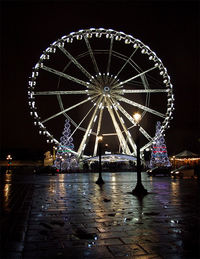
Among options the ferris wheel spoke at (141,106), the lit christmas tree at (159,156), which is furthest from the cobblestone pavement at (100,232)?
the lit christmas tree at (159,156)

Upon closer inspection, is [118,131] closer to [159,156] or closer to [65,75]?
[65,75]

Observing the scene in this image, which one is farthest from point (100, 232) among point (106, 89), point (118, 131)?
point (118, 131)

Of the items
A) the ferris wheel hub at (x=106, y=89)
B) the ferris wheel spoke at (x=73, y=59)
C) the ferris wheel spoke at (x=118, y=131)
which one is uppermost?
the ferris wheel spoke at (x=73, y=59)

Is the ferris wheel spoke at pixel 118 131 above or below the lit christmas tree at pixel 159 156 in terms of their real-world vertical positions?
above

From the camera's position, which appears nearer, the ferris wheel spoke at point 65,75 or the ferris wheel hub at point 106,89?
the ferris wheel spoke at point 65,75

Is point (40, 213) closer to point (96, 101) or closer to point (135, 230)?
point (135, 230)

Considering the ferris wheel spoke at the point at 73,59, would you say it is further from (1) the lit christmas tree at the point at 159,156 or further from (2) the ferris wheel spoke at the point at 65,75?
(1) the lit christmas tree at the point at 159,156

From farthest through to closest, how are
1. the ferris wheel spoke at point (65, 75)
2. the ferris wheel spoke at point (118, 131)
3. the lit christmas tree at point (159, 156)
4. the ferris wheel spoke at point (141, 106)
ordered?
the lit christmas tree at point (159, 156) → the ferris wheel spoke at point (118, 131) → the ferris wheel spoke at point (141, 106) → the ferris wheel spoke at point (65, 75)

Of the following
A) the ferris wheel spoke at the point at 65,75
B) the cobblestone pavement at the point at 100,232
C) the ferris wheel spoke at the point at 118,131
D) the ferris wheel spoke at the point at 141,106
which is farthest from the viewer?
the ferris wheel spoke at the point at 118,131

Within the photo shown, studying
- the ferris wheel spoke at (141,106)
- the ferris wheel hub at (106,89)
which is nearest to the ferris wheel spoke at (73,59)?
the ferris wheel hub at (106,89)

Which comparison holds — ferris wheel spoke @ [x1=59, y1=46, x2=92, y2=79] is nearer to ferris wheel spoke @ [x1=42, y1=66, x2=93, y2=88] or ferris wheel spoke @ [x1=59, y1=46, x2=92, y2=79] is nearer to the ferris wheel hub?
ferris wheel spoke @ [x1=42, y1=66, x2=93, y2=88]

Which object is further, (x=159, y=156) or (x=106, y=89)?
(x=159, y=156)

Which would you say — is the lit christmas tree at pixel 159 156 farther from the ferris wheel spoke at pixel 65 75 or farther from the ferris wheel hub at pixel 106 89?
the ferris wheel spoke at pixel 65 75

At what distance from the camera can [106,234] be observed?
5840mm
